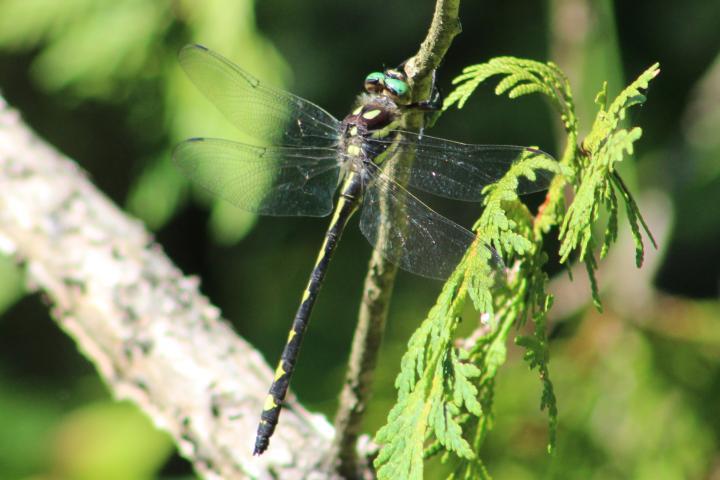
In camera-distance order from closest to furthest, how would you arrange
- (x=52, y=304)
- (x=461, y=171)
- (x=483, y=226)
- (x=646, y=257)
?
(x=483, y=226), (x=461, y=171), (x=52, y=304), (x=646, y=257)

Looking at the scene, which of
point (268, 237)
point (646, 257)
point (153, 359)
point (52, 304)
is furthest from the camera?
point (268, 237)

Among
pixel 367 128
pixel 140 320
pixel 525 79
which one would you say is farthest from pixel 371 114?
pixel 140 320

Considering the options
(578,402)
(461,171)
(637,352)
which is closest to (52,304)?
(461,171)

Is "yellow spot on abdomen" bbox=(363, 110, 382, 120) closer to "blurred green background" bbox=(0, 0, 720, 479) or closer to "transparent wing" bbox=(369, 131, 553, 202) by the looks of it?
"transparent wing" bbox=(369, 131, 553, 202)

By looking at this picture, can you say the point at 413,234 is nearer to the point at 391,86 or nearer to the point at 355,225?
the point at 391,86

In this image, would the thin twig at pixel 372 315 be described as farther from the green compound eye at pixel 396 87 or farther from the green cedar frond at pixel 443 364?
the green cedar frond at pixel 443 364

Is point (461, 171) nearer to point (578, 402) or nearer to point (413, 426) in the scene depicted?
point (413, 426)

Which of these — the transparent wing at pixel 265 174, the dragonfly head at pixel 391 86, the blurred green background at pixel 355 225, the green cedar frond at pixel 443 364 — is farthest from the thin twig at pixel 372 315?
the blurred green background at pixel 355 225
